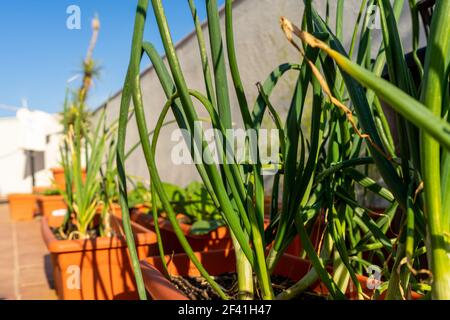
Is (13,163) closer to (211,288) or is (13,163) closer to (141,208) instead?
(141,208)

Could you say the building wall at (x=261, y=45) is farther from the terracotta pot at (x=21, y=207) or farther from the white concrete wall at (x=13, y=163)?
the white concrete wall at (x=13, y=163)

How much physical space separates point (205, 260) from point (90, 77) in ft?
18.8

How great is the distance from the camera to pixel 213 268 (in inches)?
29.3

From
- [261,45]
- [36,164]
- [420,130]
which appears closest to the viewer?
[420,130]

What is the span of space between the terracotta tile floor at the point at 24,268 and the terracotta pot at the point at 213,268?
36.7 inches

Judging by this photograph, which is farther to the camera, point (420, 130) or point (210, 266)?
point (210, 266)

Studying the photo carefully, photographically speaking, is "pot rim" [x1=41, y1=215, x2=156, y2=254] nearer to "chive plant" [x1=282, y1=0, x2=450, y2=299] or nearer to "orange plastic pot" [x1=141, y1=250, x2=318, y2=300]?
"orange plastic pot" [x1=141, y1=250, x2=318, y2=300]

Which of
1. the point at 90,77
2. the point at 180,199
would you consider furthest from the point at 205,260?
the point at 90,77

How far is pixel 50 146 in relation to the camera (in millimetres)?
7793

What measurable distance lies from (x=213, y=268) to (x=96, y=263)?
1.86 feet

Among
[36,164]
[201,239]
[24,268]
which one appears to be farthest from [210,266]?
[36,164]

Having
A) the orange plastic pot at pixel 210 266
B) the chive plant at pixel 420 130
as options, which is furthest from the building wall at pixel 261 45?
the chive plant at pixel 420 130

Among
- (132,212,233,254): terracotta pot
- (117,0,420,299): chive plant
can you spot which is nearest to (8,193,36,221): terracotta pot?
(132,212,233,254): terracotta pot
